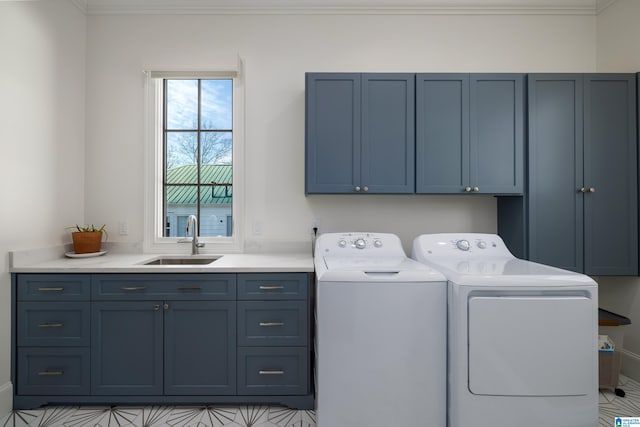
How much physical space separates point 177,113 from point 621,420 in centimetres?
368

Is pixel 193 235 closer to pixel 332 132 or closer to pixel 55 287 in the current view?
pixel 55 287

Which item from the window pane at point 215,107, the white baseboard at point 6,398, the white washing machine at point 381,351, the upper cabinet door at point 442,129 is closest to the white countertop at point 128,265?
the white washing machine at point 381,351

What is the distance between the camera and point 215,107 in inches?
107

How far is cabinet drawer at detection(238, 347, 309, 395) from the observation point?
1.97 meters

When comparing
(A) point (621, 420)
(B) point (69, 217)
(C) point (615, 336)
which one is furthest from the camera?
(B) point (69, 217)

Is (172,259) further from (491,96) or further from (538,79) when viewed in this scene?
(538,79)

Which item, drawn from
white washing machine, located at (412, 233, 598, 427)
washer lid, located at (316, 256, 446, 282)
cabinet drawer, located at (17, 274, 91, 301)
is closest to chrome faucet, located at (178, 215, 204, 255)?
cabinet drawer, located at (17, 274, 91, 301)

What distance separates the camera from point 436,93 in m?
2.27

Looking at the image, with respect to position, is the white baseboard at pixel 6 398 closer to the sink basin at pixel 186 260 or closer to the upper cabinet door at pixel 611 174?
the sink basin at pixel 186 260

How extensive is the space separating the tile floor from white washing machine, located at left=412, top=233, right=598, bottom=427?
0.64m

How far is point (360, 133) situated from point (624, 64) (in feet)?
6.77

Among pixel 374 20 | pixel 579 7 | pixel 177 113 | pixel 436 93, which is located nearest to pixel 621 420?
pixel 436 93

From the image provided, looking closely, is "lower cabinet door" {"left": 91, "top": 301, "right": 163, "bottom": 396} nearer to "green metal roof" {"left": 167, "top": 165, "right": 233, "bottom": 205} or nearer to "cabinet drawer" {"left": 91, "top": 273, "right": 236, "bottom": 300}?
"cabinet drawer" {"left": 91, "top": 273, "right": 236, "bottom": 300}

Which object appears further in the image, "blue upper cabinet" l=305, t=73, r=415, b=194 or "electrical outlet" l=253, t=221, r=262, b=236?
"electrical outlet" l=253, t=221, r=262, b=236
